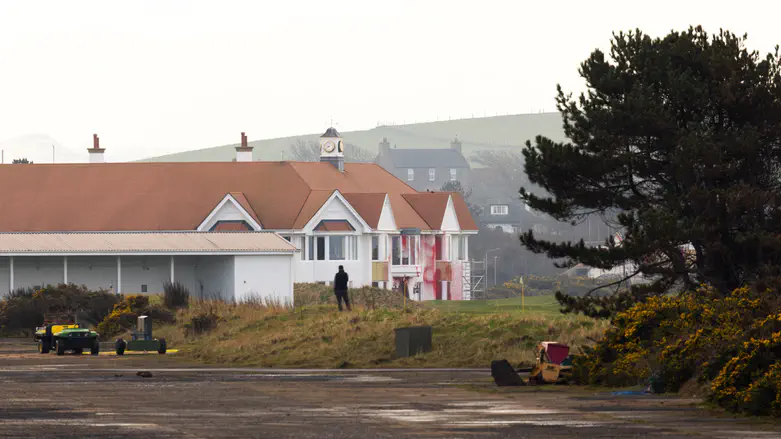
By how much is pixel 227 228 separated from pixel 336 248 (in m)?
6.20

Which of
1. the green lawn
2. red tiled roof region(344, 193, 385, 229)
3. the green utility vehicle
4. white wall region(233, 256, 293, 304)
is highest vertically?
red tiled roof region(344, 193, 385, 229)

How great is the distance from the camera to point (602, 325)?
33.9m

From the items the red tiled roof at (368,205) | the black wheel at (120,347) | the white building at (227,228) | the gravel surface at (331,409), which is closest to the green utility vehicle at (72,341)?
the black wheel at (120,347)

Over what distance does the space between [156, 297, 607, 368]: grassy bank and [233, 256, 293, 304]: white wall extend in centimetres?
2682

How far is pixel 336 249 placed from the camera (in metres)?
81.1

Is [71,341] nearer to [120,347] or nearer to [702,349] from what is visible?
[120,347]

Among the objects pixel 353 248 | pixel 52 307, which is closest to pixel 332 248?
pixel 353 248

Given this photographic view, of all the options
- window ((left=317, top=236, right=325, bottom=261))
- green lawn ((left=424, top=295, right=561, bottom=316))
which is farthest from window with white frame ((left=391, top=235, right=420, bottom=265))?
green lawn ((left=424, top=295, right=561, bottom=316))

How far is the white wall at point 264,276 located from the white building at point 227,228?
0.05 meters

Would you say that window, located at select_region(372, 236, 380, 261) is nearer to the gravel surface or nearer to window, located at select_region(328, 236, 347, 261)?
window, located at select_region(328, 236, 347, 261)

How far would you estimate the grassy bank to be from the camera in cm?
3359

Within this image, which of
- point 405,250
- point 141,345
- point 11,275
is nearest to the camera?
point 141,345

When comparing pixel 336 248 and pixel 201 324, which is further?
pixel 336 248

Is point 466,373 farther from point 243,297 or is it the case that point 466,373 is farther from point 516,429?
point 243,297
